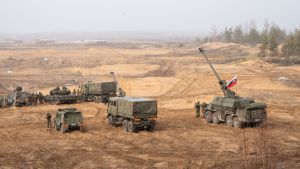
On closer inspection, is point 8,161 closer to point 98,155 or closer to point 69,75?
point 98,155

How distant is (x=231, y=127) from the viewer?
30.0 m

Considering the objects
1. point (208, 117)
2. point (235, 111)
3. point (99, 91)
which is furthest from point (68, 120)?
point (99, 91)

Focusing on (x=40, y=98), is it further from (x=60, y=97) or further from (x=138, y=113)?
(x=138, y=113)

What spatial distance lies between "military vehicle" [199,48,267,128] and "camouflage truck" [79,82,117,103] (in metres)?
13.9

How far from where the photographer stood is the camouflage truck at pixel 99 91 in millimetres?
43938

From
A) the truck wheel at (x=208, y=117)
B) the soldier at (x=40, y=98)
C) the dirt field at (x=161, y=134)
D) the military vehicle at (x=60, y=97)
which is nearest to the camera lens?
the dirt field at (x=161, y=134)

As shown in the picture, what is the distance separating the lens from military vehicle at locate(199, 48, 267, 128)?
94.5 ft

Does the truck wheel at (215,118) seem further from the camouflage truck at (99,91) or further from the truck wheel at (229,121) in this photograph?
the camouflage truck at (99,91)

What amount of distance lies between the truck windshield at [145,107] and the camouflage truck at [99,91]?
52.9ft

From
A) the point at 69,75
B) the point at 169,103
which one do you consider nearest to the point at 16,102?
the point at 169,103

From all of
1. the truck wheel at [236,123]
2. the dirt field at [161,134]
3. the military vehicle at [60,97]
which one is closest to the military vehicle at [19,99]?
the dirt field at [161,134]

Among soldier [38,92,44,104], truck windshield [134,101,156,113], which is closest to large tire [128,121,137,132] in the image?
truck windshield [134,101,156,113]

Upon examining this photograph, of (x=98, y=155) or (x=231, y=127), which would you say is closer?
(x=98, y=155)

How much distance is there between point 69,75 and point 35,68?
14.3m
